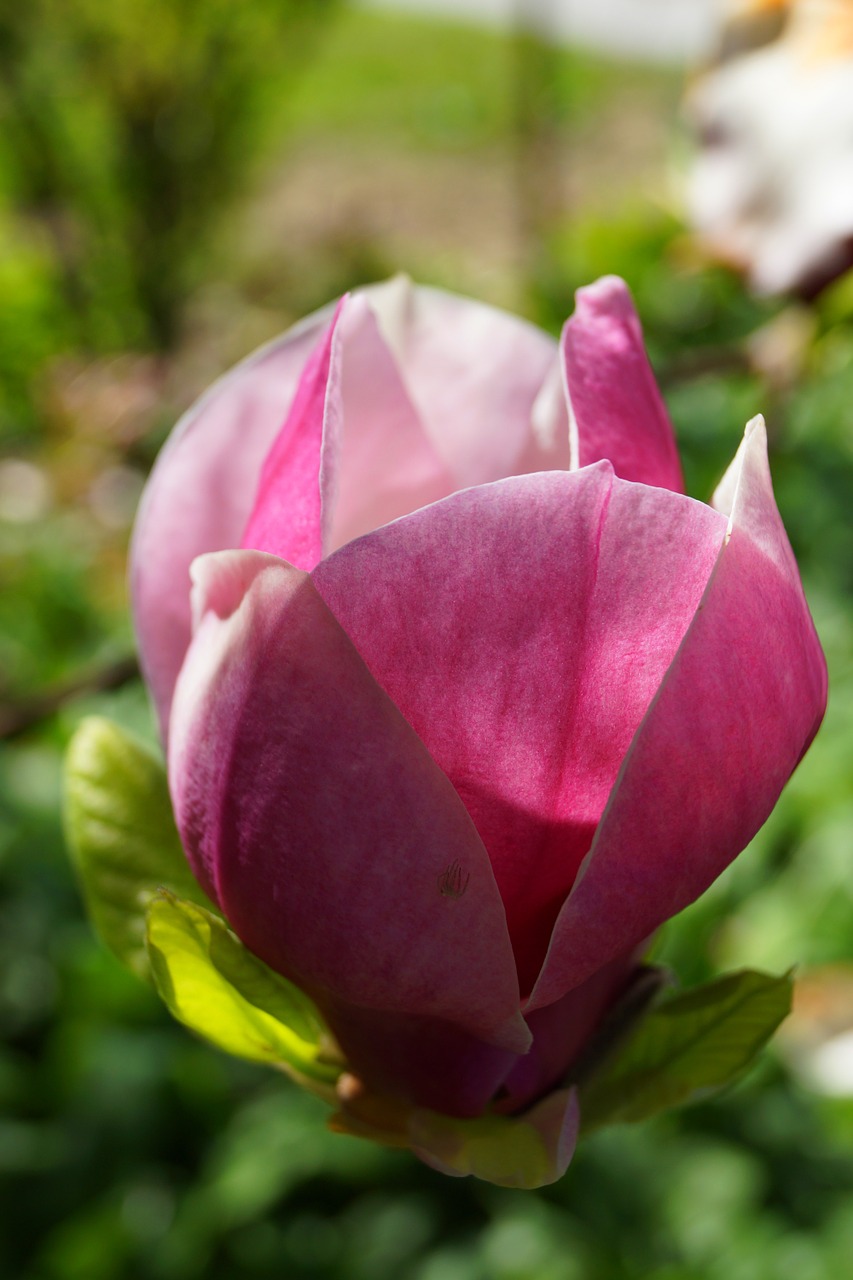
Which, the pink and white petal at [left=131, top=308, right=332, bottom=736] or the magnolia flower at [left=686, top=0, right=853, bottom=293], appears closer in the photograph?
the pink and white petal at [left=131, top=308, right=332, bottom=736]

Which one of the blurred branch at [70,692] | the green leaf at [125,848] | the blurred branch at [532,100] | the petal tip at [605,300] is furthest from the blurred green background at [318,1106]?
the blurred branch at [532,100]

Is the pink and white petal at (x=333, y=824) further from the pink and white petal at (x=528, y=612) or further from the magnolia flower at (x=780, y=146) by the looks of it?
the magnolia flower at (x=780, y=146)

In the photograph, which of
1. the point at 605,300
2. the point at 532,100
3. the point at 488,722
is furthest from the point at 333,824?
the point at 532,100

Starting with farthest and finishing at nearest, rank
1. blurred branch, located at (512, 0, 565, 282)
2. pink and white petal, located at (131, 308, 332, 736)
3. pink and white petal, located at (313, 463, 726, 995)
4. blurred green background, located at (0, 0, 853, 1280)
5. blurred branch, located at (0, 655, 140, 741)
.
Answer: blurred branch, located at (512, 0, 565, 282) → blurred green background, located at (0, 0, 853, 1280) → blurred branch, located at (0, 655, 140, 741) → pink and white petal, located at (131, 308, 332, 736) → pink and white petal, located at (313, 463, 726, 995)

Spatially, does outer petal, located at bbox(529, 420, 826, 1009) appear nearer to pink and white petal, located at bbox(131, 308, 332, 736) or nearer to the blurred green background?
pink and white petal, located at bbox(131, 308, 332, 736)

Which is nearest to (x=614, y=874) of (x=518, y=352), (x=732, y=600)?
(x=732, y=600)

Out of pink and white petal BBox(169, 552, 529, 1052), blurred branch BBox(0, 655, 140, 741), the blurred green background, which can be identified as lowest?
the blurred green background

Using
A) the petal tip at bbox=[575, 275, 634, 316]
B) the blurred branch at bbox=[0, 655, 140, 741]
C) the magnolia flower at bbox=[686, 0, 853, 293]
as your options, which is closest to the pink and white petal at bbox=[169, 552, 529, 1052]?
the petal tip at bbox=[575, 275, 634, 316]

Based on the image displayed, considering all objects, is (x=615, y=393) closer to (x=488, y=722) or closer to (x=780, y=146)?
(x=488, y=722)
